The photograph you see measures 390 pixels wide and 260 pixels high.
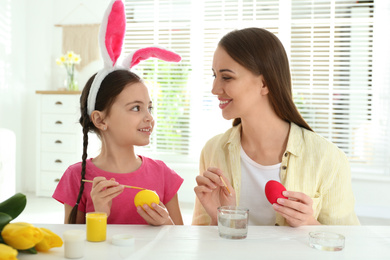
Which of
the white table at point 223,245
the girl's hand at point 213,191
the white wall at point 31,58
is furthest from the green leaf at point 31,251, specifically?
the white wall at point 31,58

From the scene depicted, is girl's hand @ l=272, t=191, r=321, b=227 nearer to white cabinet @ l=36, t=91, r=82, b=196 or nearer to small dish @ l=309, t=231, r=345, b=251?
small dish @ l=309, t=231, r=345, b=251

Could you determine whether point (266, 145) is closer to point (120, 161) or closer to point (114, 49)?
point (120, 161)

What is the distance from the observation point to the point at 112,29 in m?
1.73

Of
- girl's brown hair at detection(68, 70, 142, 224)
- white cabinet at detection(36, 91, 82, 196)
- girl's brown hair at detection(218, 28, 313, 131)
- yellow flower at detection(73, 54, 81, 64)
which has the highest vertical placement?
yellow flower at detection(73, 54, 81, 64)

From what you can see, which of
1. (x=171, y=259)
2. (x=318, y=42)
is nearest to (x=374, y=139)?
(x=318, y=42)

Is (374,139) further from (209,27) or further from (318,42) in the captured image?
(209,27)

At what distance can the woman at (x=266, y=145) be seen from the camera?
1683 mm

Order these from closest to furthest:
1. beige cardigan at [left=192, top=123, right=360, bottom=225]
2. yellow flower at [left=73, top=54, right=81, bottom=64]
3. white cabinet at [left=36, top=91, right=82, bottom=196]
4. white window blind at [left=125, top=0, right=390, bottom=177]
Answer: beige cardigan at [left=192, top=123, right=360, bottom=225], white window blind at [left=125, top=0, right=390, bottom=177], white cabinet at [left=36, top=91, right=82, bottom=196], yellow flower at [left=73, top=54, right=81, bottom=64]

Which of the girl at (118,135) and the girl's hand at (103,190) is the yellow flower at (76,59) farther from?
the girl's hand at (103,190)

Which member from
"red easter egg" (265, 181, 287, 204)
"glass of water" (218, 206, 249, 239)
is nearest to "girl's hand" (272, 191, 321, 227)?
"red easter egg" (265, 181, 287, 204)

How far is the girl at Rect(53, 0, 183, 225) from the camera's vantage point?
171 centimetres

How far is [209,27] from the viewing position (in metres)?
4.98

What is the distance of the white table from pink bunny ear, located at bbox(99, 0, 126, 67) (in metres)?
0.80

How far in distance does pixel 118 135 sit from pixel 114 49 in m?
0.36
